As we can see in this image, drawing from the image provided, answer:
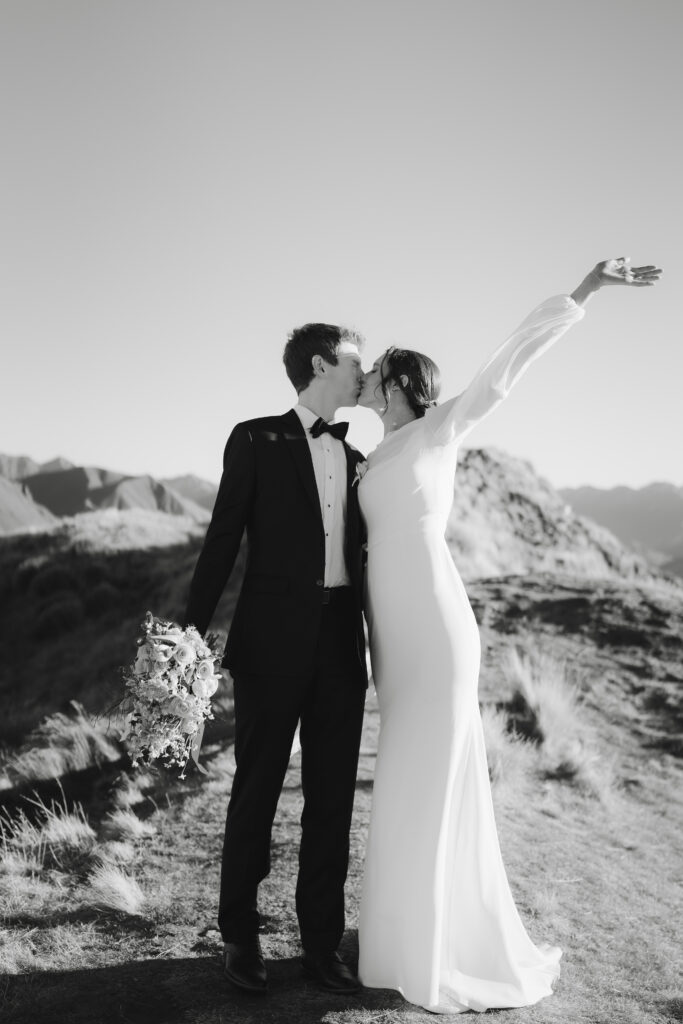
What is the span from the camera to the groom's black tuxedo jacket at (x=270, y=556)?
333cm

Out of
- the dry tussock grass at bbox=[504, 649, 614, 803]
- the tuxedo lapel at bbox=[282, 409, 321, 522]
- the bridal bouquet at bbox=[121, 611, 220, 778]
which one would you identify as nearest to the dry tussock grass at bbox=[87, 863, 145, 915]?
the bridal bouquet at bbox=[121, 611, 220, 778]

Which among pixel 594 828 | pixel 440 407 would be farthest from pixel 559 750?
pixel 440 407

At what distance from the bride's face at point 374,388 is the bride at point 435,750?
0.30m

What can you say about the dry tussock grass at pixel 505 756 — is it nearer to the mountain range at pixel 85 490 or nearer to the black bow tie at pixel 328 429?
the black bow tie at pixel 328 429

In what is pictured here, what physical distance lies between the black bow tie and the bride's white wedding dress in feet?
0.84

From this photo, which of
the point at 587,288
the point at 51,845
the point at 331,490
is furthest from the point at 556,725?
the point at 587,288

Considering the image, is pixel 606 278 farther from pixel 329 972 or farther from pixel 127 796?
pixel 127 796

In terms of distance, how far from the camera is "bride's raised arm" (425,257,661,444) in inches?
130

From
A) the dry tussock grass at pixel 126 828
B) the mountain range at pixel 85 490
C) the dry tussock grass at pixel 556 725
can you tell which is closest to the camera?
the dry tussock grass at pixel 126 828

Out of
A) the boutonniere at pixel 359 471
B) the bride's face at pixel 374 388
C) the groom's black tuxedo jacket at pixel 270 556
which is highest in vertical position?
the bride's face at pixel 374 388

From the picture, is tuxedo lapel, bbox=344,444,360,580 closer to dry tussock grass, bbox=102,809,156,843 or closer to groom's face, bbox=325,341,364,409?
groom's face, bbox=325,341,364,409

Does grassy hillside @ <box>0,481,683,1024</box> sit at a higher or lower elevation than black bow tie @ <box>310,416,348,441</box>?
lower

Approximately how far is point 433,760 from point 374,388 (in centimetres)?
160

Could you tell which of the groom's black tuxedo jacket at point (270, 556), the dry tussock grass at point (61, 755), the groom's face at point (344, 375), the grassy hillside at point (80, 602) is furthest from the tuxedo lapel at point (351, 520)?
the grassy hillside at point (80, 602)
